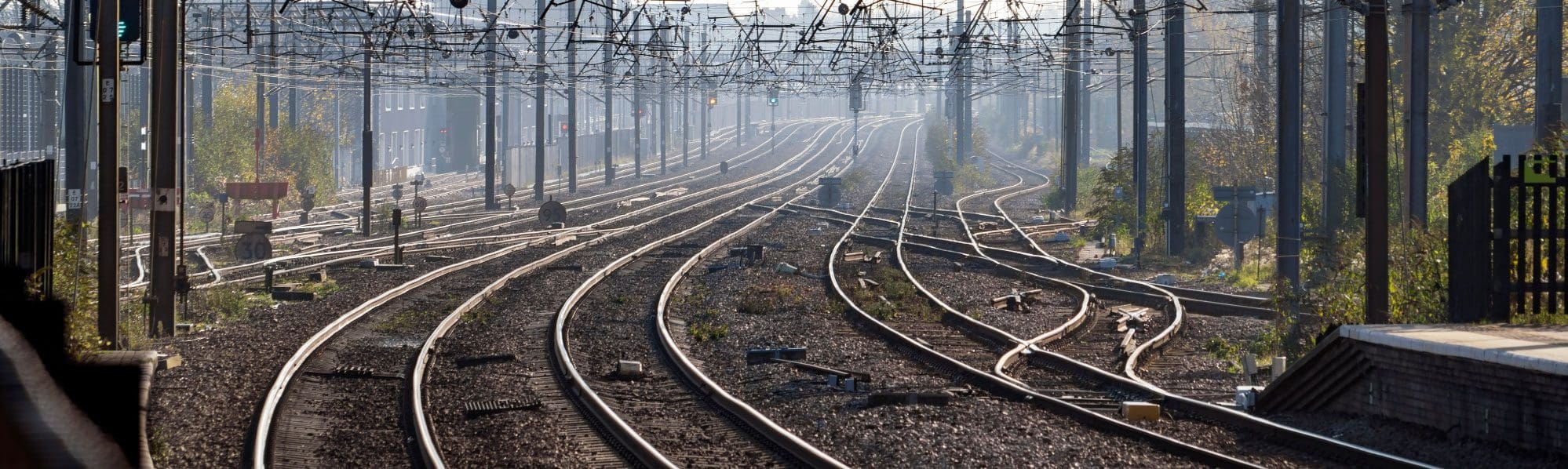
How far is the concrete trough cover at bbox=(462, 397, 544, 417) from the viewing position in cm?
1147

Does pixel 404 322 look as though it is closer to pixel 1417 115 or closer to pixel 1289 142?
pixel 1289 142

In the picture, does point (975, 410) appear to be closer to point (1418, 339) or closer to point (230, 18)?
point (1418, 339)

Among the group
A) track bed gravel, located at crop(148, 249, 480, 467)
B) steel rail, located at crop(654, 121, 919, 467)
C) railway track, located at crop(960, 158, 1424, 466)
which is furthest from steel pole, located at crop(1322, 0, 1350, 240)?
track bed gravel, located at crop(148, 249, 480, 467)

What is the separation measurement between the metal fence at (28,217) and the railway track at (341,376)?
206 cm

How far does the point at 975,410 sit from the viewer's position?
11.3m

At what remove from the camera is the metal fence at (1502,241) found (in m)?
10.9

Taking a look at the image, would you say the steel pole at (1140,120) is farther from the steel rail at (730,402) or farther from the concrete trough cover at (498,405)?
the concrete trough cover at (498,405)

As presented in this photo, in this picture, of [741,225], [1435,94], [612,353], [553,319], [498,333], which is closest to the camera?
[612,353]

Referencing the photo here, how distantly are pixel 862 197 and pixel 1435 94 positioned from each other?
833 inches

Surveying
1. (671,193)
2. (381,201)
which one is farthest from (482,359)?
(671,193)

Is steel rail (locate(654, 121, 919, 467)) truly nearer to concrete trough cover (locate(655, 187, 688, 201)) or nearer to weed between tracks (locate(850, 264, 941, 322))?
weed between tracks (locate(850, 264, 941, 322))

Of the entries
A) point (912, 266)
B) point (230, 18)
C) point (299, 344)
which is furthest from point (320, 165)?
point (299, 344)

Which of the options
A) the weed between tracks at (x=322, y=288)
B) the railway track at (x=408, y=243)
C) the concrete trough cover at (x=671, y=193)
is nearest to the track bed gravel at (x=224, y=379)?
the weed between tracks at (x=322, y=288)

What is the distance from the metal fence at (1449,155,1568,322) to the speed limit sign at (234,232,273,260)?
20.6 m
